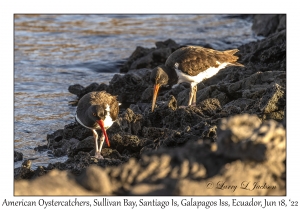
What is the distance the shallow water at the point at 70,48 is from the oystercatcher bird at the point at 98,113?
0.89 m

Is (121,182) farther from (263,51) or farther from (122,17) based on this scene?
(122,17)

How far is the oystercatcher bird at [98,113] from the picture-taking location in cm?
888

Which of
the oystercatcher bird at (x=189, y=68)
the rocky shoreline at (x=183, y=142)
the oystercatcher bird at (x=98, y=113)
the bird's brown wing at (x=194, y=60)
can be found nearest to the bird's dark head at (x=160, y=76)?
the oystercatcher bird at (x=189, y=68)

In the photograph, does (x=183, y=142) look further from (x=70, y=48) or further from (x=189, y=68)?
(x=70, y=48)

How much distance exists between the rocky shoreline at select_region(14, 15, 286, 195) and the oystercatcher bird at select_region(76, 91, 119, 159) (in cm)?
22

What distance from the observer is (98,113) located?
8820mm

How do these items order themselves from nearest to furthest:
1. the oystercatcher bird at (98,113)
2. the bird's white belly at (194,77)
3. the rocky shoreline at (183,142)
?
the rocky shoreline at (183,142)
the oystercatcher bird at (98,113)
the bird's white belly at (194,77)

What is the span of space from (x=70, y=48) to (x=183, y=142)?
11.9 m

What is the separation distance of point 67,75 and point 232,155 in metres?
11.6

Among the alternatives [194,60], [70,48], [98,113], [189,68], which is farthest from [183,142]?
[70,48]

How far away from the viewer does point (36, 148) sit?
34.6 ft

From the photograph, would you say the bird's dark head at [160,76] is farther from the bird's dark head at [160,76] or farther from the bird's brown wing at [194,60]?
the bird's brown wing at [194,60]

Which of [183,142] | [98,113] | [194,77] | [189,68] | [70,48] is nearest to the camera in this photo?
[183,142]
